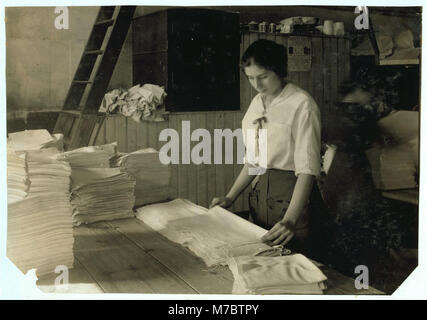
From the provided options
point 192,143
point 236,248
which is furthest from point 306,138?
point 236,248

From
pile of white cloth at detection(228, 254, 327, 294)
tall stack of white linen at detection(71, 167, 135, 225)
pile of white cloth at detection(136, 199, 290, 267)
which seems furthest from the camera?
tall stack of white linen at detection(71, 167, 135, 225)

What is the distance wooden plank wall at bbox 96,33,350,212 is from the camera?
87.8 inches

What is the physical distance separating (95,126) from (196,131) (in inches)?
18.4

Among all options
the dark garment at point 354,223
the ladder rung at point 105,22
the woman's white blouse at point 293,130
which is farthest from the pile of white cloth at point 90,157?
the dark garment at point 354,223

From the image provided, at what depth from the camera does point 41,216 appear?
184cm

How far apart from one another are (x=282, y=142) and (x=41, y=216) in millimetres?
1044

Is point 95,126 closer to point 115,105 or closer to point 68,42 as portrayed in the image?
point 115,105

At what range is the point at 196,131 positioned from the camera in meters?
2.24

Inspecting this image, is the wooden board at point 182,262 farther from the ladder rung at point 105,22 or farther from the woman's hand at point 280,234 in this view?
the ladder rung at point 105,22

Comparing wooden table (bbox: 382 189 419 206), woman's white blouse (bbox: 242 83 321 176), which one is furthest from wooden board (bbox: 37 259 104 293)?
wooden table (bbox: 382 189 419 206)

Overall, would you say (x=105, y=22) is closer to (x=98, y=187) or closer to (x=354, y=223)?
(x=98, y=187)

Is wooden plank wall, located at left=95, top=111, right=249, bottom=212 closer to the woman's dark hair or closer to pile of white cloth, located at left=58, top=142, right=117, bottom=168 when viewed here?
pile of white cloth, located at left=58, top=142, right=117, bottom=168

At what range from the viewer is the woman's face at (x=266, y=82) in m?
2.17

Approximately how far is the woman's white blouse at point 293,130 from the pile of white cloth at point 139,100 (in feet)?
1.47
